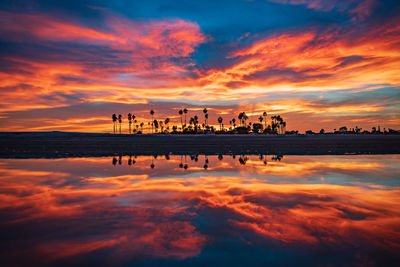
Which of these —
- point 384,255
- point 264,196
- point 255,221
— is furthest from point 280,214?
point 384,255

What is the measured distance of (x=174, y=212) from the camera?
29.4 feet

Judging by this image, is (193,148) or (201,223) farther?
(193,148)

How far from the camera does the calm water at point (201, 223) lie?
19.3ft

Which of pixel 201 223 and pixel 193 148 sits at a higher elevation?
Result: pixel 193 148

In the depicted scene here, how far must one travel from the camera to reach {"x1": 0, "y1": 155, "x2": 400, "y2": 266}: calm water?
19.3 feet

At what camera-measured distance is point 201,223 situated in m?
7.89

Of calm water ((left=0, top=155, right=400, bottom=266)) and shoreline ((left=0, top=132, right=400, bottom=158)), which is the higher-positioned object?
shoreline ((left=0, top=132, right=400, bottom=158))

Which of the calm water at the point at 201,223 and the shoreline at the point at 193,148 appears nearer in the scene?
the calm water at the point at 201,223

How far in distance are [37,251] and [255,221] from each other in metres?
6.15

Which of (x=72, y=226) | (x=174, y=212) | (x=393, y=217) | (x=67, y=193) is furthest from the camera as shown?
(x=67, y=193)

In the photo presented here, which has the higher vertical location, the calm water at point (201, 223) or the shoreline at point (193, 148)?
the shoreline at point (193, 148)

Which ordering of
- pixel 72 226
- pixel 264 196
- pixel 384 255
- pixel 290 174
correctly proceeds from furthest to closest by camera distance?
pixel 290 174
pixel 264 196
pixel 72 226
pixel 384 255

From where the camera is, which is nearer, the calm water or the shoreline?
the calm water

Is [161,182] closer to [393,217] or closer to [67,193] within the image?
[67,193]
